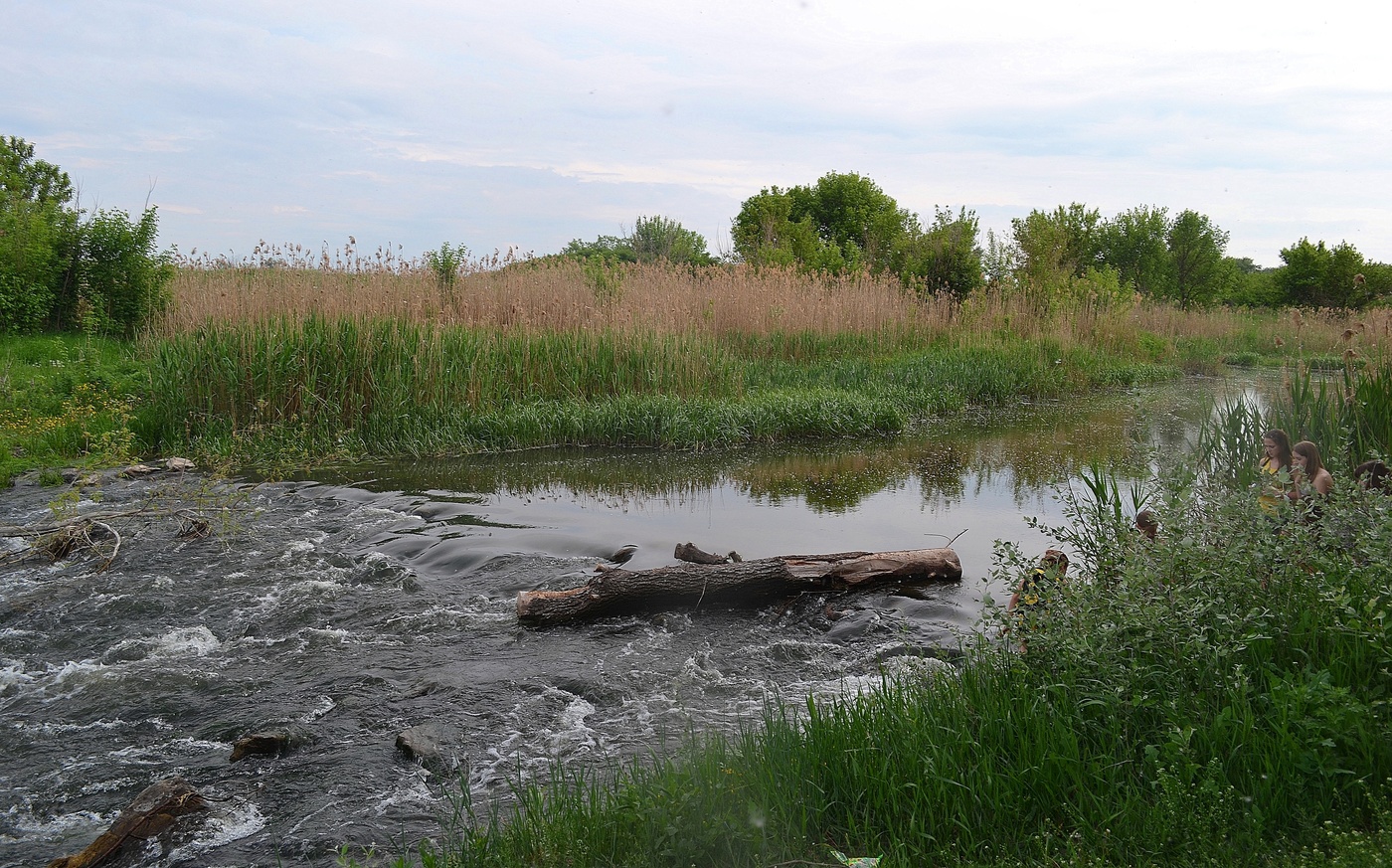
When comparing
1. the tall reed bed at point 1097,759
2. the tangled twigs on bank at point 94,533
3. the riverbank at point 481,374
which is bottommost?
the tangled twigs on bank at point 94,533

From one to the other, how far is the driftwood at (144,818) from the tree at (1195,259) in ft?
165

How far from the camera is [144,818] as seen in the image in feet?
11.1

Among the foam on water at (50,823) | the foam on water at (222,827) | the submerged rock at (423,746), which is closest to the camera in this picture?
the foam on water at (222,827)

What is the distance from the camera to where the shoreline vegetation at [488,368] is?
10953 millimetres

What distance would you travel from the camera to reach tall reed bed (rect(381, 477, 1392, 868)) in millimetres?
2715

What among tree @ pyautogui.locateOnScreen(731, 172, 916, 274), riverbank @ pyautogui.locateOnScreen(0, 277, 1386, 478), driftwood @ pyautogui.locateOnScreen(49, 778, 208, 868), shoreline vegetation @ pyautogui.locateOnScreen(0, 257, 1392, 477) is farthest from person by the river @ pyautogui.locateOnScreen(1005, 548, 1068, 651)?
tree @ pyautogui.locateOnScreen(731, 172, 916, 274)

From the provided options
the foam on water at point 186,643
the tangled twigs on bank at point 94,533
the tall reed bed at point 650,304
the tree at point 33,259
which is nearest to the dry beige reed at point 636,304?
the tall reed bed at point 650,304

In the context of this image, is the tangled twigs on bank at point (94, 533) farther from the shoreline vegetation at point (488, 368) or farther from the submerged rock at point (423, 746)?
the submerged rock at point (423, 746)

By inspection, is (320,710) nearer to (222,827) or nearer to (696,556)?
(222,827)

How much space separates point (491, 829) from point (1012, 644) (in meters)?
2.64

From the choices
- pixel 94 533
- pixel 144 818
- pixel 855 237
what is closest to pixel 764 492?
pixel 94 533

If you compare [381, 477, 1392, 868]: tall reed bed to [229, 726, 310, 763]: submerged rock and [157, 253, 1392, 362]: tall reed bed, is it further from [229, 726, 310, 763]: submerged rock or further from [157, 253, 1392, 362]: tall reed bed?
[157, 253, 1392, 362]: tall reed bed

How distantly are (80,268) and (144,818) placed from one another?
16.8 metres

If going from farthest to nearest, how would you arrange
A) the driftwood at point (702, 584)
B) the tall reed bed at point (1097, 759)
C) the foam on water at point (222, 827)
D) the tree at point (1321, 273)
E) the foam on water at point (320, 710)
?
the tree at point (1321, 273), the driftwood at point (702, 584), the foam on water at point (320, 710), the foam on water at point (222, 827), the tall reed bed at point (1097, 759)
